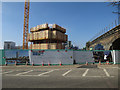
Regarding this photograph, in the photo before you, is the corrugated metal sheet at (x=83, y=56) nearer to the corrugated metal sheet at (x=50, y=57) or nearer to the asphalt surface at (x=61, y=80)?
the corrugated metal sheet at (x=50, y=57)

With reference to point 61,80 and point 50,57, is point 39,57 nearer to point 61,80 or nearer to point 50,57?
point 50,57

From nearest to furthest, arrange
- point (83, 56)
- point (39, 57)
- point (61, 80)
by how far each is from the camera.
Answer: point (61, 80)
point (39, 57)
point (83, 56)

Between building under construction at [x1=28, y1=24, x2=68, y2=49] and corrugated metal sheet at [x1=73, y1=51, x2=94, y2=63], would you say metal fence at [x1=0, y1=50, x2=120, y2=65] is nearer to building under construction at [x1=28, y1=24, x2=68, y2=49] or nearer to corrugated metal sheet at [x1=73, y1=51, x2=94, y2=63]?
corrugated metal sheet at [x1=73, y1=51, x2=94, y2=63]

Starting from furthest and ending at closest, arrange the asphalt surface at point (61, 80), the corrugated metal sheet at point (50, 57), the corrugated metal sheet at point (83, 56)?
the corrugated metal sheet at point (83, 56) < the corrugated metal sheet at point (50, 57) < the asphalt surface at point (61, 80)

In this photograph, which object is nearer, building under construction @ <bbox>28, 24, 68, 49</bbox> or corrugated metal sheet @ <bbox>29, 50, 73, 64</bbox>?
corrugated metal sheet @ <bbox>29, 50, 73, 64</bbox>

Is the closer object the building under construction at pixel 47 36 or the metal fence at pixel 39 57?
the metal fence at pixel 39 57

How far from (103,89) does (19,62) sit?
1623cm

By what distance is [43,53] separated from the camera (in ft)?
61.1

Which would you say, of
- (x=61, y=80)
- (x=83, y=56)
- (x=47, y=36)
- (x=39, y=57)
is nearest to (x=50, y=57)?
(x=39, y=57)

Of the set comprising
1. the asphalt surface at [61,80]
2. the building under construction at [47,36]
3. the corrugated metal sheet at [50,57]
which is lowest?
the asphalt surface at [61,80]

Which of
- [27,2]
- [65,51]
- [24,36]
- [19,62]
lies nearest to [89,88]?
[65,51]

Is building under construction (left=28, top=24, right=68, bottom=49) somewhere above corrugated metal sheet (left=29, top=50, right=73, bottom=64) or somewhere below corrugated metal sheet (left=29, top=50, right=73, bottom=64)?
above

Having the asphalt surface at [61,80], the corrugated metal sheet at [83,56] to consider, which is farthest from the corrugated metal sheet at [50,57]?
the asphalt surface at [61,80]

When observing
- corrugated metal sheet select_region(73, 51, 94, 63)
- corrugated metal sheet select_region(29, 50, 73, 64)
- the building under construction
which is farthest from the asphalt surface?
the building under construction
